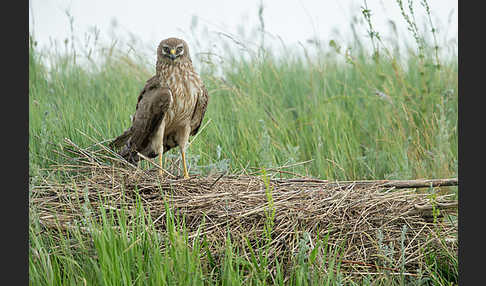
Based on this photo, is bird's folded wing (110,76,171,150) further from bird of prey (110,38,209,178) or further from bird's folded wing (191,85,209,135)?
bird's folded wing (191,85,209,135)

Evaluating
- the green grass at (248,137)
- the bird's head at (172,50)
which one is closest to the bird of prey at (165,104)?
the bird's head at (172,50)

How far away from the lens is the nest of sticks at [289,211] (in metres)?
2.90

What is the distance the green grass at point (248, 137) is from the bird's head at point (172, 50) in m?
0.82

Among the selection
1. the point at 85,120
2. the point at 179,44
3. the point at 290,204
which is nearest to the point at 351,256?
the point at 290,204

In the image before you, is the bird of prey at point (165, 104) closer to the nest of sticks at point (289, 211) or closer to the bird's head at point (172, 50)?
the bird's head at point (172, 50)

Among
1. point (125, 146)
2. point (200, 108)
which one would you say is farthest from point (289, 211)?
point (125, 146)

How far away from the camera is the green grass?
Answer: 99.9 inches

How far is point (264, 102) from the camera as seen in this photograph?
5.82 m

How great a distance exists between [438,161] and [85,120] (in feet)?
10.8

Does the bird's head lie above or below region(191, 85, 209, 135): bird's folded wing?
above

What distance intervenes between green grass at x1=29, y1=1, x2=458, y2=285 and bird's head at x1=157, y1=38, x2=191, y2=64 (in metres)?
0.82

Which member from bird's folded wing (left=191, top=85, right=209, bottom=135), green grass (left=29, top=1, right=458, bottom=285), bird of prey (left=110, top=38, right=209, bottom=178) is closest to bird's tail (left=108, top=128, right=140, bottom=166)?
bird of prey (left=110, top=38, right=209, bottom=178)

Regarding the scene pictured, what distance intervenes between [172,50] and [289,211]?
6.23ft

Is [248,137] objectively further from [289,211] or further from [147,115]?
[289,211]
